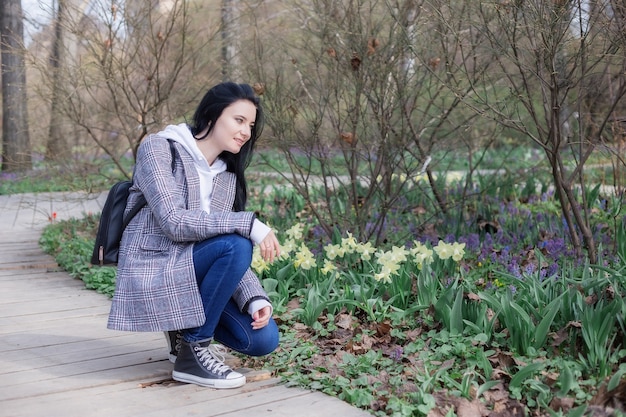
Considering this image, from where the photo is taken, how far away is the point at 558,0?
3.91m

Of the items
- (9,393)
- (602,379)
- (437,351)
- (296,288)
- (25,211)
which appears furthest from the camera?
(25,211)

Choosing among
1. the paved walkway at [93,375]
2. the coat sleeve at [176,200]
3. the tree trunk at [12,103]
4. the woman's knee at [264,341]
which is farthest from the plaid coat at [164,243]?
the tree trunk at [12,103]

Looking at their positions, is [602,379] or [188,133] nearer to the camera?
[602,379]

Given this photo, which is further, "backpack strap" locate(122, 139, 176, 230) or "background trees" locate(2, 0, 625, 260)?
"background trees" locate(2, 0, 625, 260)

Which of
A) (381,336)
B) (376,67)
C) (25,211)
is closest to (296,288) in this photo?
(381,336)

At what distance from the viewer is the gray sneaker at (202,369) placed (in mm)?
3254

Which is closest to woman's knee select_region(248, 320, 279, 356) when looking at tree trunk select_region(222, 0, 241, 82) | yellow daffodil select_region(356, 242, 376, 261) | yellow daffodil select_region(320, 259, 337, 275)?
yellow daffodil select_region(320, 259, 337, 275)

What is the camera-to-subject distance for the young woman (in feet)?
10.6

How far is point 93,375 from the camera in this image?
3.43 m

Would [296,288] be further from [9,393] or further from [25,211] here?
[25,211]

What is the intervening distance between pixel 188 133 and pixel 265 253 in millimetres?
669

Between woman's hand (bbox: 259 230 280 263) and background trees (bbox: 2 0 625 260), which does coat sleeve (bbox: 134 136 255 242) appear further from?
background trees (bbox: 2 0 625 260)

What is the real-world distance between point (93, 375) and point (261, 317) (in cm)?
74

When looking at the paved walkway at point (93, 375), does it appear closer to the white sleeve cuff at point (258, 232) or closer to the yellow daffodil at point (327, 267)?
the white sleeve cuff at point (258, 232)
